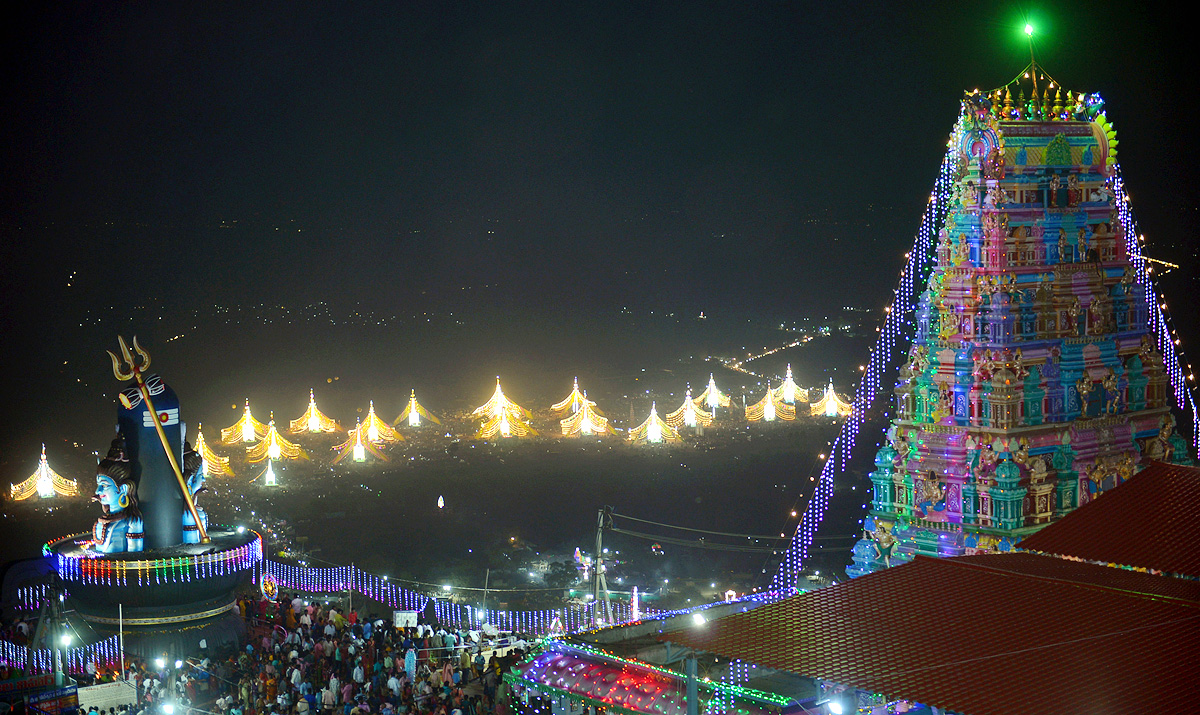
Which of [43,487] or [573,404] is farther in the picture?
[573,404]

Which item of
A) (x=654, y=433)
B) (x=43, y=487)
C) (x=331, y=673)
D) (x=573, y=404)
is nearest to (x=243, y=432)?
(x=43, y=487)

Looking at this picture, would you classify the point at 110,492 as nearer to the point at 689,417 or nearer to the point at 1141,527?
the point at 1141,527

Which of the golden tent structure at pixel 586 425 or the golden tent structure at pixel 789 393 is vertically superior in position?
the golden tent structure at pixel 789 393

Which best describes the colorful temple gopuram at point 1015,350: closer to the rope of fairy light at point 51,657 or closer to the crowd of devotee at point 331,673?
the crowd of devotee at point 331,673

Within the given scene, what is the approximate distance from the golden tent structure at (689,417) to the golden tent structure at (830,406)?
3944 mm

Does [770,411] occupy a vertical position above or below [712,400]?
below

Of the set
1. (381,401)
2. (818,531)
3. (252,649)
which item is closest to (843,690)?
(252,649)

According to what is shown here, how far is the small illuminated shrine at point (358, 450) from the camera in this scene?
42.6 meters

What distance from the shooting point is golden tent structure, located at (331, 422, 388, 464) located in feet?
140

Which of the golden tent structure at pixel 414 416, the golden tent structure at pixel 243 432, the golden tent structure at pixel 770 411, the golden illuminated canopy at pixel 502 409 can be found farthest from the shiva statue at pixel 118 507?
the golden tent structure at pixel 770 411

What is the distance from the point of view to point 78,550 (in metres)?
24.2

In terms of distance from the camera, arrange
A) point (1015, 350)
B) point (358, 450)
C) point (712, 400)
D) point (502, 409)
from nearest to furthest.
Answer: point (1015, 350), point (358, 450), point (502, 409), point (712, 400)

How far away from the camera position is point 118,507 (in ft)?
79.4

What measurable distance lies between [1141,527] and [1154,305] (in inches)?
365
